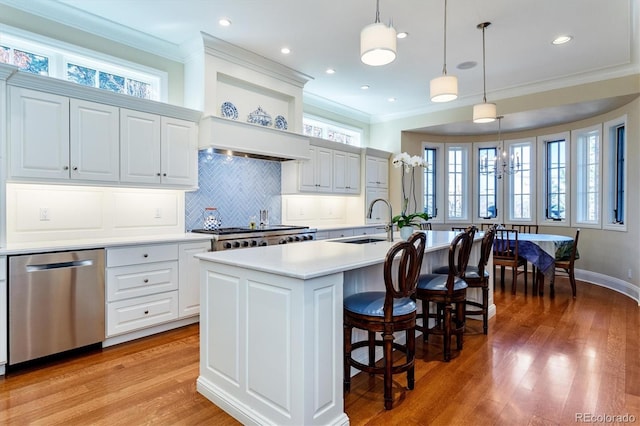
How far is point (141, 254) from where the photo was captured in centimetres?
329

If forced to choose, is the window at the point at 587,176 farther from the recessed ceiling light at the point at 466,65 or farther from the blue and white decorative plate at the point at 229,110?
the blue and white decorative plate at the point at 229,110

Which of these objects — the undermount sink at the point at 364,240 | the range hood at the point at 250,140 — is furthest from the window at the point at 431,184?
the undermount sink at the point at 364,240

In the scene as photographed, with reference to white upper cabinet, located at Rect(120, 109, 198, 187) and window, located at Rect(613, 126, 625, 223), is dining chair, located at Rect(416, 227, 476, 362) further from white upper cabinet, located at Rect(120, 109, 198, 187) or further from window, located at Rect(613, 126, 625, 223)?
window, located at Rect(613, 126, 625, 223)

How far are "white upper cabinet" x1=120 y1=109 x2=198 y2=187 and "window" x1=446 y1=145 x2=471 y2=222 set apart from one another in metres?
5.37

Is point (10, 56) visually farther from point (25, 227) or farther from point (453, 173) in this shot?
point (453, 173)

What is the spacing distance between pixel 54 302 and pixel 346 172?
173 inches

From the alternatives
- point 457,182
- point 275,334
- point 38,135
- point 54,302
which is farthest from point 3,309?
point 457,182

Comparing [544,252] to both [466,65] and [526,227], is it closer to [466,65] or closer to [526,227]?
[526,227]

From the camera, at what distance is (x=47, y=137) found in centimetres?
298

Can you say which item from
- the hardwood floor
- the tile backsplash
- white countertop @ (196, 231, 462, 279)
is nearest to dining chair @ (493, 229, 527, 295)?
the hardwood floor

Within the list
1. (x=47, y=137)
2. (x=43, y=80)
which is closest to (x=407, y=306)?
(x=47, y=137)

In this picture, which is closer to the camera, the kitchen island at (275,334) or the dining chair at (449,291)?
the kitchen island at (275,334)

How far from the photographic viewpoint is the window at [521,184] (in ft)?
22.2

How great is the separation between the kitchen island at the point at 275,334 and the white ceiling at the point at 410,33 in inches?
96.8
